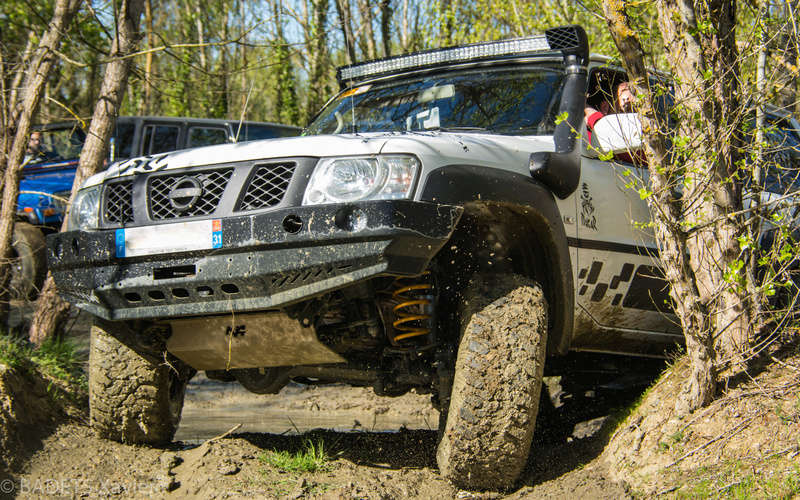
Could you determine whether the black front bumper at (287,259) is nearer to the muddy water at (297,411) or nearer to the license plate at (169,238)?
the license plate at (169,238)

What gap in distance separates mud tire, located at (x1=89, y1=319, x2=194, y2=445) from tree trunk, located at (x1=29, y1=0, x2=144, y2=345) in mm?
1796

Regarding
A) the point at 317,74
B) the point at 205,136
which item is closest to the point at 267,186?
the point at 205,136

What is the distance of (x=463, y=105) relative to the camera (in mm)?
4137

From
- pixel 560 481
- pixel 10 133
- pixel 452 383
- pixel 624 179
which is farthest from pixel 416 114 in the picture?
pixel 10 133

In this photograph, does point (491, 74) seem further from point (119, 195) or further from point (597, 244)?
point (119, 195)

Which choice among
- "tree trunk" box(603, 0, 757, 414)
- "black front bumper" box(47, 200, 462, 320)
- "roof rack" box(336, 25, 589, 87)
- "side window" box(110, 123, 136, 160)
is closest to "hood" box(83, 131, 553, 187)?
"black front bumper" box(47, 200, 462, 320)

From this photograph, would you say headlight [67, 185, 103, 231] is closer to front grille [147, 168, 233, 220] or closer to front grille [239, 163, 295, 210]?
front grille [147, 168, 233, 220]

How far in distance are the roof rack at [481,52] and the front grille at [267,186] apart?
1655 millimetres

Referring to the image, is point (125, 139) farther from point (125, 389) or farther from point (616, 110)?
point (616, 110)

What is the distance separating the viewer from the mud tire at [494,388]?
3.21 metres

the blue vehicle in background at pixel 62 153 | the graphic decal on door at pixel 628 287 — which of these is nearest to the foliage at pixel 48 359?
the blue vehicle in background at pixel 62 153

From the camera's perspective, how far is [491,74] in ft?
14.1

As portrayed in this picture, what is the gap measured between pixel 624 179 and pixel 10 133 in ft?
14.0

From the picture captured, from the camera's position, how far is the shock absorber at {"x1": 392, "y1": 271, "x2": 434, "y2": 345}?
336cm
